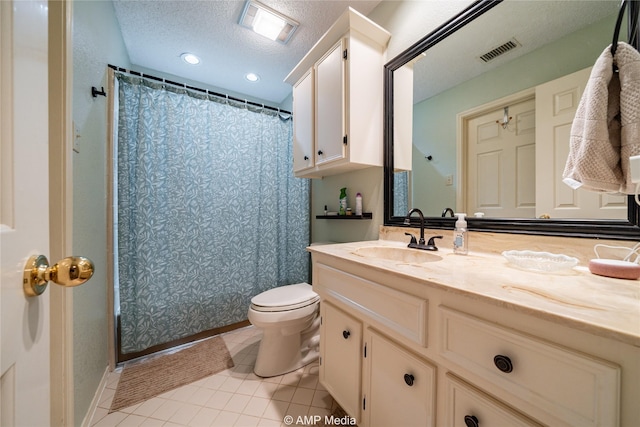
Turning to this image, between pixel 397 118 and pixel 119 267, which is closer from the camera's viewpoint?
pixel 397 118

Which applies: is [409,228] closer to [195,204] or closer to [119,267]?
[195,204]

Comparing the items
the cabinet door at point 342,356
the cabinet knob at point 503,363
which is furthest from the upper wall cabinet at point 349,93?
the cabinet knob at point 503,363

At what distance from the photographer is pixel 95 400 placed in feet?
3.99

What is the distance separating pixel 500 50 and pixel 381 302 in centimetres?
115

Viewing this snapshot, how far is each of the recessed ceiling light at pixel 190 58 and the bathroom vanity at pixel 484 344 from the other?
2.12 meters

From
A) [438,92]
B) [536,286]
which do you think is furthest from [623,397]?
[438,92]

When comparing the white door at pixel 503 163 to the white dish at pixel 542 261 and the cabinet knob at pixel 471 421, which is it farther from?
the cabinet knob at pixel 471 421

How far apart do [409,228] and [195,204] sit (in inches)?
62.0

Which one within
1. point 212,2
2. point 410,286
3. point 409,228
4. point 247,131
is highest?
point 212,2

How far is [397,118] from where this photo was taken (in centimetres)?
138

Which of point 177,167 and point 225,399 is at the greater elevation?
point 177,167

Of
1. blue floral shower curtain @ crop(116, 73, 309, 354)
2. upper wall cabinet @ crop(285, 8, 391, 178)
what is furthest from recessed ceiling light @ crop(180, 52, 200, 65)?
upper wall cabinet @ crop(285, 8, 391, 178)

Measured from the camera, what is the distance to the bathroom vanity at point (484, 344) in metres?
0.39

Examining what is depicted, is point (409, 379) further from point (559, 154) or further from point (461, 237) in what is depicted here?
point (559, 154)
